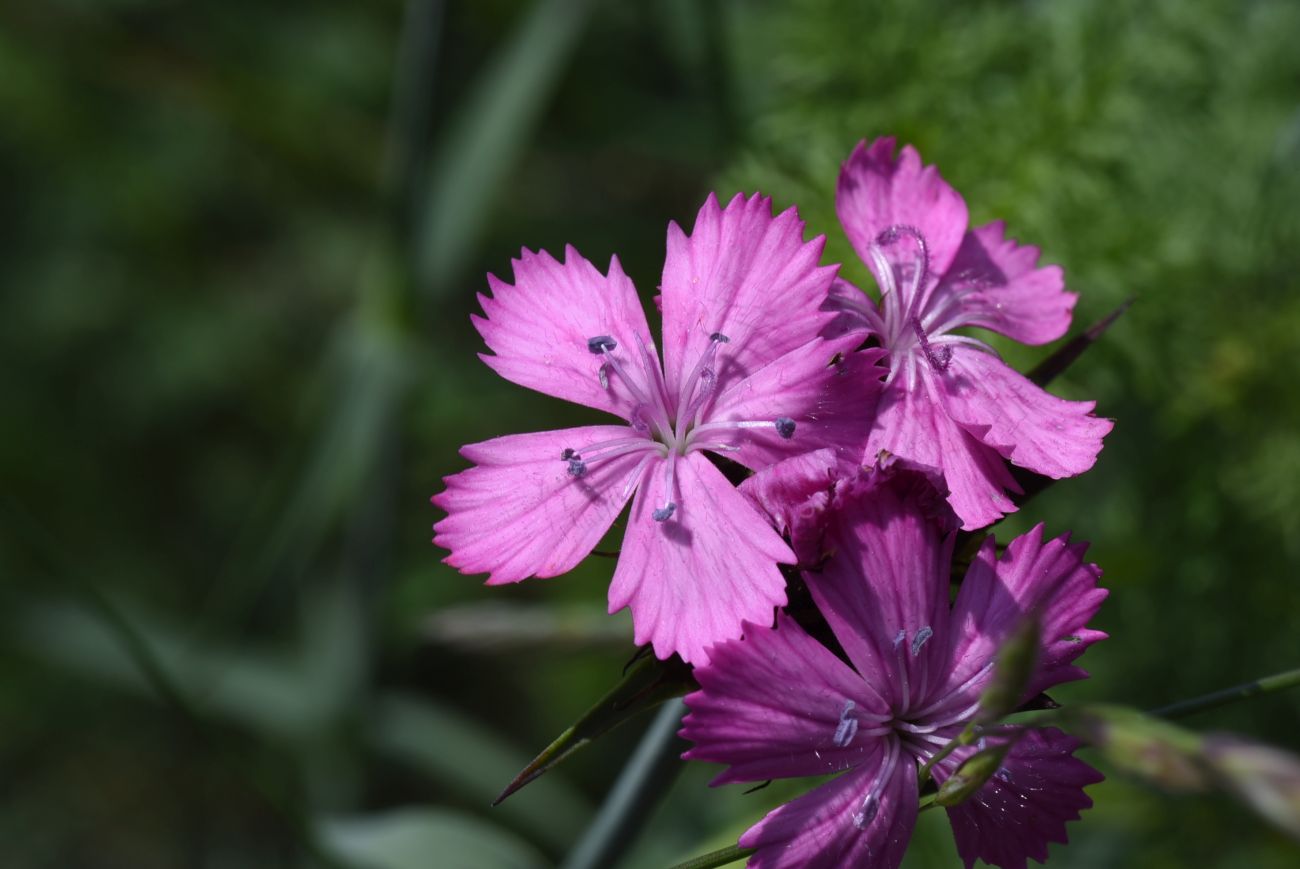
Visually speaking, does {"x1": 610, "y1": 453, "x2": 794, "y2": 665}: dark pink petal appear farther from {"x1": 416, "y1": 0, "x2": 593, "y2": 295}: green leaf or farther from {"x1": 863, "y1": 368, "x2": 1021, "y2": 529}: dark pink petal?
{"x1": 416, "y1": 0, "x2": 593, "y2": 295}: green leaf

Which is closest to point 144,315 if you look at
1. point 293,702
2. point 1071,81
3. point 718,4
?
point 293,702

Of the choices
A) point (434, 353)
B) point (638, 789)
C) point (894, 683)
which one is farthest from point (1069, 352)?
point (434, 353)

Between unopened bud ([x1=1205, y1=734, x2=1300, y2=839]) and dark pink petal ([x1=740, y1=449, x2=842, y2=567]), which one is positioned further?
dark pink petal ([x1=740, y1=449, x2=842, y2=567])

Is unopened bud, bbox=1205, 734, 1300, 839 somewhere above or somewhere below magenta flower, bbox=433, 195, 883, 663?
below

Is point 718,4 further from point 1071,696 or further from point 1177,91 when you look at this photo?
point 1071,696

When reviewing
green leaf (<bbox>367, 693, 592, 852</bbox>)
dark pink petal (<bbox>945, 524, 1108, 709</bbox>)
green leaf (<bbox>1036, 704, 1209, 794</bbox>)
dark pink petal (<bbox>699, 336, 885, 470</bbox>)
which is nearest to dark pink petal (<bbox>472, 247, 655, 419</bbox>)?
dark pink petal (<bbox>699, 336, 885, 470</bbox>)

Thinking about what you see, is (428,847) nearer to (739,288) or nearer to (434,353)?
(739,288)

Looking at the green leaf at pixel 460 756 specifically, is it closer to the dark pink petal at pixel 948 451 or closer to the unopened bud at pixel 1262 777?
the dark pink petal at pixel 948 451
